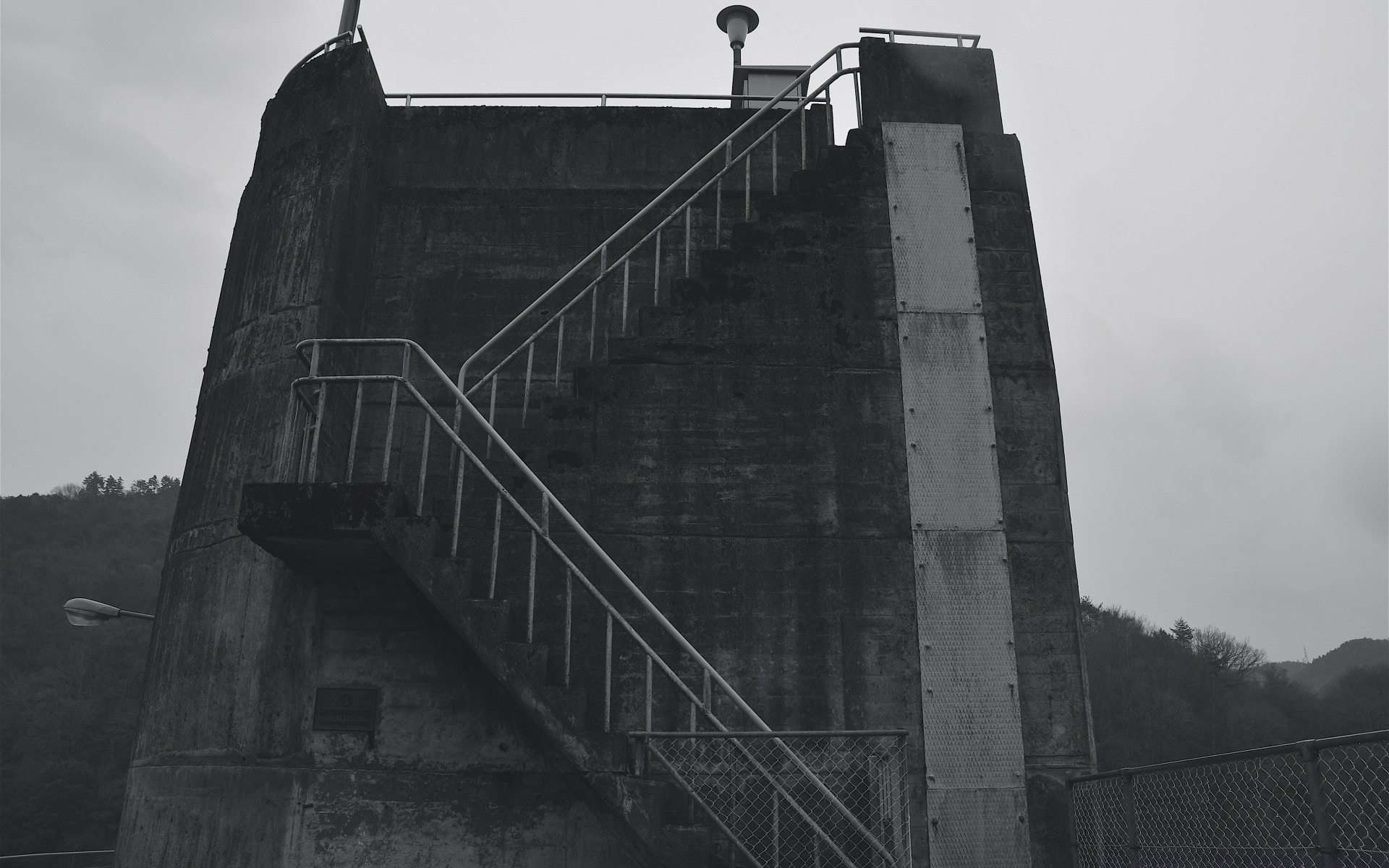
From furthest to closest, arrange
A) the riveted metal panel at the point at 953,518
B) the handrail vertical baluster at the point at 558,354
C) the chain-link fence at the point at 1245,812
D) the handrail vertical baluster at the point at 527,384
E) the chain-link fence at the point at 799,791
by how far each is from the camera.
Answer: the handrail vertical baluster at the point at 558,354 < the handrail vertical baluster at the point at 527,384 < the riveted metal panel at the point at 953,518 < the chain-link fence at the point at 799,791 < the chain-link fence at the point at 1245,812

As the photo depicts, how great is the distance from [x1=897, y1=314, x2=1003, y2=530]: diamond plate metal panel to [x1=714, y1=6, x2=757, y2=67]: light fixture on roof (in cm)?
660

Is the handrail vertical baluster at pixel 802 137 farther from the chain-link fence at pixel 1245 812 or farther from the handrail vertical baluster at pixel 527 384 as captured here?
the chain-link fence at pixel 1245 812

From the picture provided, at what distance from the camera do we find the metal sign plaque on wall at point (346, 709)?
23.0 feet

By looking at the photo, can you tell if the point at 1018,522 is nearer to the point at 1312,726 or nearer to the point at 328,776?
the point at 328,776

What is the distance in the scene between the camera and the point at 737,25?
1330 centimetres

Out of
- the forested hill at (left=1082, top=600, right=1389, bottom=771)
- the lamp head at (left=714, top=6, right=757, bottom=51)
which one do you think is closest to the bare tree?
the forested hill at (left=1082, top=600, right=1389, bottom=771)

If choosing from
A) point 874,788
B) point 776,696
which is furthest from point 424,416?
point 874,788

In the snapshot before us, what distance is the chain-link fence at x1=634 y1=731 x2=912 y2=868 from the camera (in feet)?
21.5

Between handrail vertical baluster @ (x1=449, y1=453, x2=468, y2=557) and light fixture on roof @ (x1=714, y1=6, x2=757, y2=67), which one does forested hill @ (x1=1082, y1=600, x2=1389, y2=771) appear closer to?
light fixture on roof @ (x1=714, y1=6, x2=757, y2=67)

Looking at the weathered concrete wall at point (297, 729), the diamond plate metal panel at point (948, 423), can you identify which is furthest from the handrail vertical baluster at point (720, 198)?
the weathered concrete wall at point (297, 729)

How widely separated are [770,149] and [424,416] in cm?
439

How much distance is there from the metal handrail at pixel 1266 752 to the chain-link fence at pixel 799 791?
1.51 metres

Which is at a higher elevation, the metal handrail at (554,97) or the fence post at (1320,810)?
the metal handrail at (554,97)

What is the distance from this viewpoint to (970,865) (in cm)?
692
